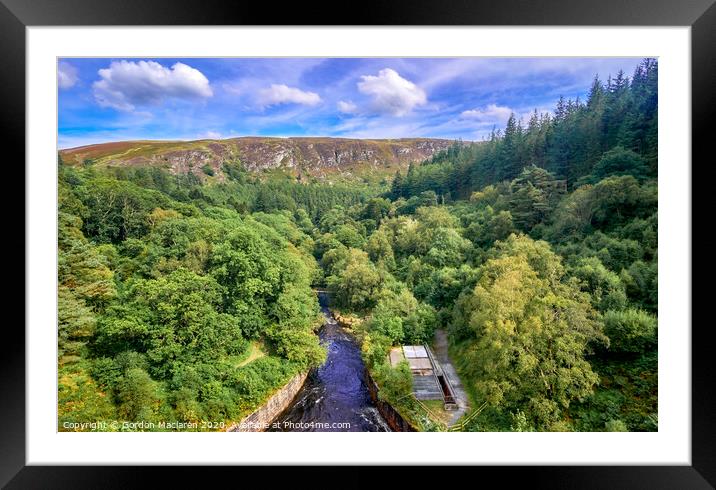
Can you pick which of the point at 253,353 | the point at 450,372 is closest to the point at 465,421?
the point at 450,372

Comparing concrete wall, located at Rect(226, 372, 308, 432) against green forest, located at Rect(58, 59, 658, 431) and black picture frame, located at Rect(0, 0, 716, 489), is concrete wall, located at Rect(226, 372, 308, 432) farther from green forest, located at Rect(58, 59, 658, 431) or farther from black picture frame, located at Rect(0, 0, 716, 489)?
black picture frame, located at Rect(0, 0, 716, 489)

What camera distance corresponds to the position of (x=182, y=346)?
448cm

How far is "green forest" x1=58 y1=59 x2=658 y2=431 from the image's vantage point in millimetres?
3641

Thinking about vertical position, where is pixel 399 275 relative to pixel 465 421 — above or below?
above

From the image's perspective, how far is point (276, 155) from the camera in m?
5.59

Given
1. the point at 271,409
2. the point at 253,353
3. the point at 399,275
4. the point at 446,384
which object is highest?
the point at 399,275
